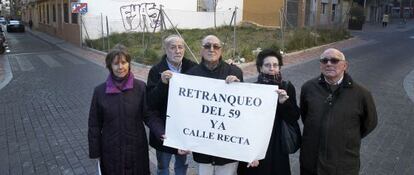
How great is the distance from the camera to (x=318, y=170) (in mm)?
3043

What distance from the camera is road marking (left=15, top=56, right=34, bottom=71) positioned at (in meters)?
15.3

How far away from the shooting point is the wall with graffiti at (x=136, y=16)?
81.6 ft

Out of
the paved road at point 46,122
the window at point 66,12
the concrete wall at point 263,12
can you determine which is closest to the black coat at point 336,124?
the paved road at point 46,122

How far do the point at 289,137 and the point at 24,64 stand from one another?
15.9 m

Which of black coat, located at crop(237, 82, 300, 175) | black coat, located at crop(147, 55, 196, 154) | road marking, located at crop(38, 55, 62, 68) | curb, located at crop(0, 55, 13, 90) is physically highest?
black coat, located at crop(147, 55, 196, 154)

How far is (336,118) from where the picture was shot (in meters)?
2.91

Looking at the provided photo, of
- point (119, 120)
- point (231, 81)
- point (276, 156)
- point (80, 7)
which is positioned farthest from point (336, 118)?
point (80, 7)

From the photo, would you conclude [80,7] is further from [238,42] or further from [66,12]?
[238,42]

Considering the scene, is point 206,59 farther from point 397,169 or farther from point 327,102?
point 397,169

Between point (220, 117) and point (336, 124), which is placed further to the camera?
point (220, 117)

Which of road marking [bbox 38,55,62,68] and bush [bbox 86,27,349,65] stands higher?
bush [bbox 86,27,349,65]

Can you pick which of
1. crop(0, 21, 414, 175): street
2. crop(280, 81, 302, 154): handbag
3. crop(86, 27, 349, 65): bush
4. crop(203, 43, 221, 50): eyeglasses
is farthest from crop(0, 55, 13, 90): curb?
crop(280, 81, 302, 154): handbag

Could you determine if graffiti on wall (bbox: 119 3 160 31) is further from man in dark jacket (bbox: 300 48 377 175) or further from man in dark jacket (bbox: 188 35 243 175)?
man in dark jacket (bbox: 300 48 377 175)

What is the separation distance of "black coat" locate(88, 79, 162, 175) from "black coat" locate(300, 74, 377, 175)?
1292 mm
